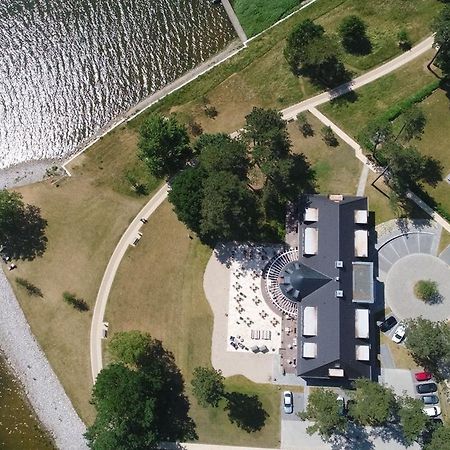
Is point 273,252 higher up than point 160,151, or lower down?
lower down

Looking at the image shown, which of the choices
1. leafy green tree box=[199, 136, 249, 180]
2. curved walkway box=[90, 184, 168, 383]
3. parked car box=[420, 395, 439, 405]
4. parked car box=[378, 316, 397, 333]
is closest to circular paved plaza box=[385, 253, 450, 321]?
parked car box=[378, 316, 397, 333]

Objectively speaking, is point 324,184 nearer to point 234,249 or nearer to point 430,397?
point 234,249

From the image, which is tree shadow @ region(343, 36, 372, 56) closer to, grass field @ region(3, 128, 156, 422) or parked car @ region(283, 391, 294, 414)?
grass field @ region(3, 128, 156, 422)

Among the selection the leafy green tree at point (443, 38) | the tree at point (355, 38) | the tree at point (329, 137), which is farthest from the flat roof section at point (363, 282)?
the tree at point (355, 38)

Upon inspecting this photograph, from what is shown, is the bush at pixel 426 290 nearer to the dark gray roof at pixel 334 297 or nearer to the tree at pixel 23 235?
the dark gray roof at pixel 334 297

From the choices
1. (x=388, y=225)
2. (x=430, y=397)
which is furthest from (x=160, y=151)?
(x=430, y=397)

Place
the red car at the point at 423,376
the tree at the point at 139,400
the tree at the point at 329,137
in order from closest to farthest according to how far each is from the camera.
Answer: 1. the tree at the point at 139,400
2. the red car at the point at 423,376
3. the tree at the point at 329,137
